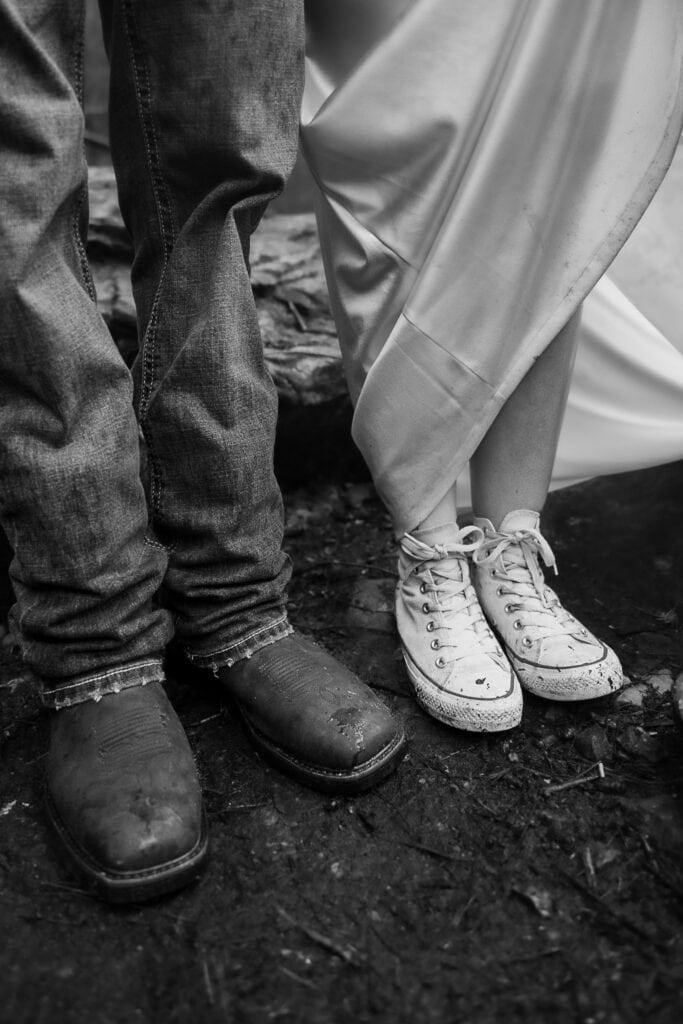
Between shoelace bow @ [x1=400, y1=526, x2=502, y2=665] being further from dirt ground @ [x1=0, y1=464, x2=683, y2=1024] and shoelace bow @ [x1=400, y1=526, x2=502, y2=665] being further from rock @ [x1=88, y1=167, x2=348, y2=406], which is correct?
rock @ [x1=88, y1=167, x2=348, y2=406]

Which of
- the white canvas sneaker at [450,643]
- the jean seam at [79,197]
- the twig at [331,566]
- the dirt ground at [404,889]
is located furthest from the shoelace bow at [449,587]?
the jean seam at [79,197]

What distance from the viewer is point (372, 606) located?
1594 millimetres

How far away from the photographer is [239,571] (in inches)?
47.8

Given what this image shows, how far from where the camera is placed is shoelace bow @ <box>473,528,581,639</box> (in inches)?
52.1

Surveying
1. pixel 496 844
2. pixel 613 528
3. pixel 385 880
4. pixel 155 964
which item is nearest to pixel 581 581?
pixel 613 528

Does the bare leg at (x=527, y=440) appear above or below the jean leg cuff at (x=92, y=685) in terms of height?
above

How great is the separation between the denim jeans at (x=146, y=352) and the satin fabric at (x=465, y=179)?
16 cm

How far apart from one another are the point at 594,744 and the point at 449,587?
31 centimetres

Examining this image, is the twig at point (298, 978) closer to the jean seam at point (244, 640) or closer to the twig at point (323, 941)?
the twig at point (323, 941)

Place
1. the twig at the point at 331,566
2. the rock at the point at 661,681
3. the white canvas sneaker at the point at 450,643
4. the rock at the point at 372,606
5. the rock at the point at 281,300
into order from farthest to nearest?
the rock at the point at 281,300
the twig at the point at 331,566
the rock at the point at 372,606
the rock at the point at 661,681
the white canvas sneaker at the point at 450,643

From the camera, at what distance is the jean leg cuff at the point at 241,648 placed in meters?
1.23

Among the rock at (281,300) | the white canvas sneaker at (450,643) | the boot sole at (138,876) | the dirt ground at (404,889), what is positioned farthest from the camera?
the rock at (281,300)

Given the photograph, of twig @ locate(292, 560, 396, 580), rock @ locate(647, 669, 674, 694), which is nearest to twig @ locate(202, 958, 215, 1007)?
rock @ locate(647, 669, 674, 694)

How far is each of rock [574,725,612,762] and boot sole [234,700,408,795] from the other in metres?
0.26
